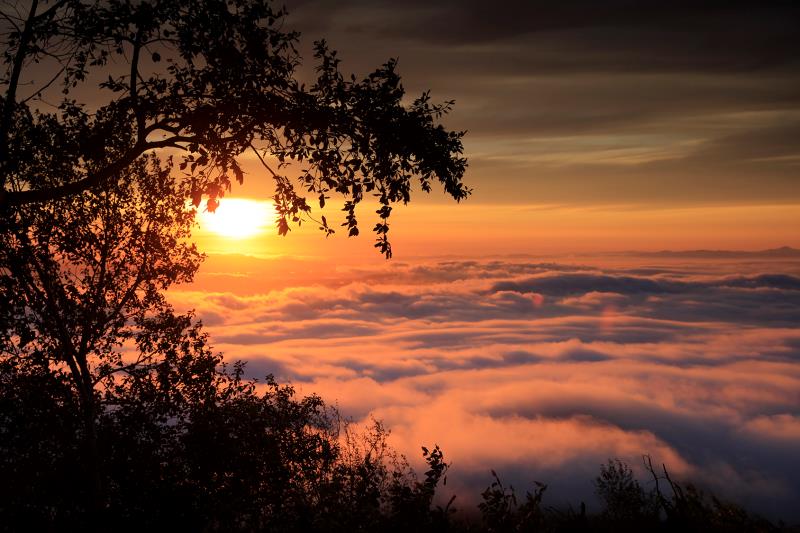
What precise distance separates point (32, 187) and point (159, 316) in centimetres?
611

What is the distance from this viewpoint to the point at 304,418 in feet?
84.4

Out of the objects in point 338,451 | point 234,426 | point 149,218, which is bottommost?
point 338,451

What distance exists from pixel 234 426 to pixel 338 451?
16.0 ft

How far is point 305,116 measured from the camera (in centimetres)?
1288

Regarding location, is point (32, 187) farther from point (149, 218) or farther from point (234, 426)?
point (234, 426)

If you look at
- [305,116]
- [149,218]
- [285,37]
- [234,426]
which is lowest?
[234,426]

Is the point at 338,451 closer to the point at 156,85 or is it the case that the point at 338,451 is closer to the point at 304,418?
the point at 304,418

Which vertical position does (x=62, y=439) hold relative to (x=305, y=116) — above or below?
below

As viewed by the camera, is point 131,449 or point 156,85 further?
point 131,449

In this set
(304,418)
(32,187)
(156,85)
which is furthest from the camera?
(304,418)

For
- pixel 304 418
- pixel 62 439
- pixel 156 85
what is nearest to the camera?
pixel 156 85

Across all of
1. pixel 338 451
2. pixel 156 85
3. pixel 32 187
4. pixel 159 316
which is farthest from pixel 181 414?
pixel 156 85

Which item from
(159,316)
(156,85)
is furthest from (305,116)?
(159,316)

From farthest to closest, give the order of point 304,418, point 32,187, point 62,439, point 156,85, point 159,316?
point 304,418 → point 159,316 → point 62,439 → point 32,187 → point 156,85
